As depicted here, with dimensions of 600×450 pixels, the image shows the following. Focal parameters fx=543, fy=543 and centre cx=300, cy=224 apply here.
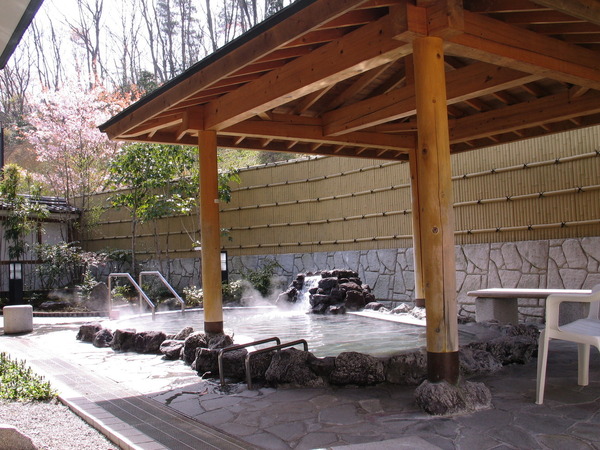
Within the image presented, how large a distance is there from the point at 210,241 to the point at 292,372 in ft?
7.77

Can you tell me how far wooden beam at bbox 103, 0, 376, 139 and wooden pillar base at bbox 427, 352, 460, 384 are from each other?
2.60 meters

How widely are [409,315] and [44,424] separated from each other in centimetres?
649

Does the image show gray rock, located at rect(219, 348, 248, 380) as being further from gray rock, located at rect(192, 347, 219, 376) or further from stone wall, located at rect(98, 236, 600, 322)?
stone wall, located at rect(98, 236, 600, 322)

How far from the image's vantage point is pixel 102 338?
781 cm

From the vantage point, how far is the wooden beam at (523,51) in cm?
440

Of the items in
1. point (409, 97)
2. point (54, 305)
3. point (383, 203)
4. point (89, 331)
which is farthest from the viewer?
point (54, 305)

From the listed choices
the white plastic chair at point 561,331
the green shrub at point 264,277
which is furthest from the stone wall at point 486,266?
the white plastic chair at point 561,331

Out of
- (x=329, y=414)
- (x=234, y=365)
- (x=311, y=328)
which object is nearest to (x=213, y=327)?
(x=234, y=365)

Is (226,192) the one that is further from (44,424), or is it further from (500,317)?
(44,424)

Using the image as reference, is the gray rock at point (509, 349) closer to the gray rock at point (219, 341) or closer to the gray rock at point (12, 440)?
the gray rock at point (219, 341)

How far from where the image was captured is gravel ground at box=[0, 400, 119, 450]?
3627 mm

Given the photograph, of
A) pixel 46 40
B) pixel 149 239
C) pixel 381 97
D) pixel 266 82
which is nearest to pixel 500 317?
pixel 381 97

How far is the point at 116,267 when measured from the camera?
1720 cm

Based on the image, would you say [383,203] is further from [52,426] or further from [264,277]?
[52,426]
